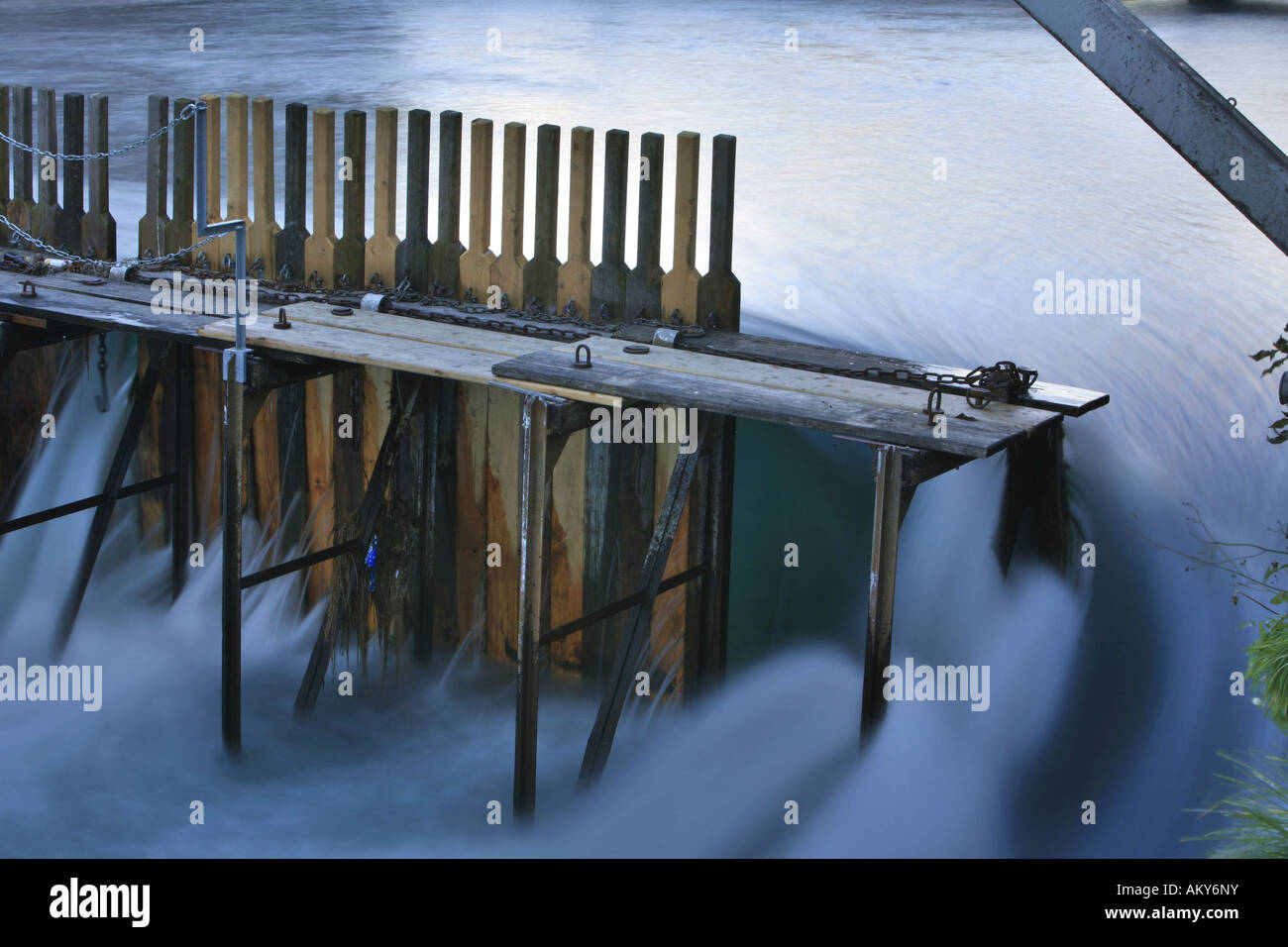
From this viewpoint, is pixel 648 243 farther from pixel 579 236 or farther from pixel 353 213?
pixel 353 213

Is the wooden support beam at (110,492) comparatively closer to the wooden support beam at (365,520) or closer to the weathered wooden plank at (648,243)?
the wooden support beam at (365,520)

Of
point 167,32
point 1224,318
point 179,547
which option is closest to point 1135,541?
point 1224,318

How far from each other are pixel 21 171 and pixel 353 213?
282 centimetres

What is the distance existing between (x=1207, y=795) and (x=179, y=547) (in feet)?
21.3

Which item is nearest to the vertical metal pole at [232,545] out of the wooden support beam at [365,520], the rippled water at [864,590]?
the rippled water at [864,590]

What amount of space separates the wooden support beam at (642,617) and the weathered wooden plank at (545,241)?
131 centimetres

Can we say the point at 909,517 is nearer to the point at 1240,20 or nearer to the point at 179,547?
the point at 179,547

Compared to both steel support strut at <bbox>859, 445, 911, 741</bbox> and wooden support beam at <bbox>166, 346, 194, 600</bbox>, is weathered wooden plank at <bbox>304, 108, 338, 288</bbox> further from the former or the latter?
steel support strut at <bbox>859, 445, 911, 741</bbox>

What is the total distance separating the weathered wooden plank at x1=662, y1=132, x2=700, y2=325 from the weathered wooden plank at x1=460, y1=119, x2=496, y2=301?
3.98 feet

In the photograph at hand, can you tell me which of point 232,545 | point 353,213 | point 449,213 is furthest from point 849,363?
point 353,213

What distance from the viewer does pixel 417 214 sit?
10.2m

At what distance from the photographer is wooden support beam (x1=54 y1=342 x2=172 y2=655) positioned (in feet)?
36.0

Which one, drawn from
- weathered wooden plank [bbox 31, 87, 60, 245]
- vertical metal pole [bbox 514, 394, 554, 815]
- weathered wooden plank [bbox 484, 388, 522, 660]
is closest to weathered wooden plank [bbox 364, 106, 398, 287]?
weathered wooden plank [bbox 484, 388, 522, 660]

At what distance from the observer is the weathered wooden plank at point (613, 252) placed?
31.4 feet
